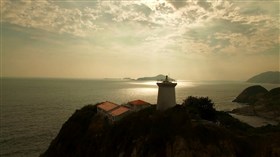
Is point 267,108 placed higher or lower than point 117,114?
lower

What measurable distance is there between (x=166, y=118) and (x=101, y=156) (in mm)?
14383

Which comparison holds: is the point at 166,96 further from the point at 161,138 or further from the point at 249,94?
the point at 249,94

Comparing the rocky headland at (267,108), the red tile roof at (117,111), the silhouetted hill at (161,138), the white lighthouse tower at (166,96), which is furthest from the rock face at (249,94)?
the white lighthouse tower at (166,96)

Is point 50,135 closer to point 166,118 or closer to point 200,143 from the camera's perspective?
point 166,118

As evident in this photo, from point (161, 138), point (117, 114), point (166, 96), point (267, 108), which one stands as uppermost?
point (166, 96)

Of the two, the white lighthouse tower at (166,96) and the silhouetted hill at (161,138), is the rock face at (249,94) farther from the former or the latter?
the white lighthouse tower at (166,96)

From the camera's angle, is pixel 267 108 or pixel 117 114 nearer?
pixel 117 114

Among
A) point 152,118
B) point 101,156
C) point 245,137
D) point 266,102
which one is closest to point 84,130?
point 101,156

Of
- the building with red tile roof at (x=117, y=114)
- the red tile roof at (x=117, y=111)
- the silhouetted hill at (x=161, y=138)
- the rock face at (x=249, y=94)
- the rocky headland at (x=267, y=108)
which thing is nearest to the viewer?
the silhouetted hill at (x=161, y=138)

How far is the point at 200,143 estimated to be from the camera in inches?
1368

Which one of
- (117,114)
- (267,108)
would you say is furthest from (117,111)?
(267,108)

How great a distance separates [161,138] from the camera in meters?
38.3

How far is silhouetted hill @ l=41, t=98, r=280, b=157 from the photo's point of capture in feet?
112

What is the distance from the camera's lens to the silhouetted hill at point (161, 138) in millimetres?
34156
